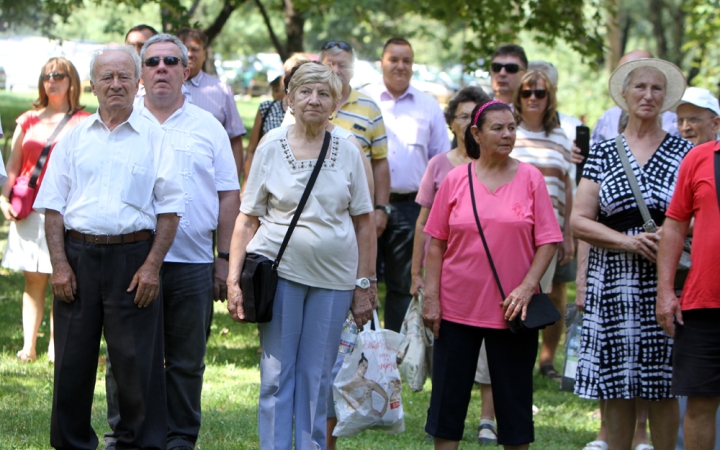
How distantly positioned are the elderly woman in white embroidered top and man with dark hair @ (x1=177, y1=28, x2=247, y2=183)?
8.31 feet

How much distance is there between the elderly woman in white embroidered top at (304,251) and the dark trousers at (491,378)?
0.52 m

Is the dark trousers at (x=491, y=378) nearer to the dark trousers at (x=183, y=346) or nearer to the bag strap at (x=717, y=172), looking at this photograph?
the bag strap at (x=717, y=172)

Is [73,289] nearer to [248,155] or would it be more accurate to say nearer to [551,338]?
[248,155]

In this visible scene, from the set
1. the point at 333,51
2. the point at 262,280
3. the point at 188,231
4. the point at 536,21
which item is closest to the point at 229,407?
the point at 188,231

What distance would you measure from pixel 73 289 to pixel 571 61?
99.7 feet

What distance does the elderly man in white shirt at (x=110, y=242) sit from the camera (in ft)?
15.3

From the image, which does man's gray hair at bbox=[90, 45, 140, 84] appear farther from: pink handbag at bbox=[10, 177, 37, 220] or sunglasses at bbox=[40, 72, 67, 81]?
pink handbag at bbox=[10, 177, 37, 220]

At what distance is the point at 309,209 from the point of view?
184 inches

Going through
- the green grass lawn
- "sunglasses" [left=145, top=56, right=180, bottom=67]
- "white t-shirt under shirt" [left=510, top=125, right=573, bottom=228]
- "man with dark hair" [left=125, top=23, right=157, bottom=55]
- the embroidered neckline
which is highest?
"man with dark hair" [left=125, top=23, right=157, bottom=55]

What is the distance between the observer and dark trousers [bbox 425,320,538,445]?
195 inches

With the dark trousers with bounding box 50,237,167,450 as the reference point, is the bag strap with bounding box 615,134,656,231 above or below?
above

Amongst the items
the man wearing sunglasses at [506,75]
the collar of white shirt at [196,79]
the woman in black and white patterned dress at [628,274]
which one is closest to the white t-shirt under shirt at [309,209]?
the woman in black and white patterned dress at [628,274]

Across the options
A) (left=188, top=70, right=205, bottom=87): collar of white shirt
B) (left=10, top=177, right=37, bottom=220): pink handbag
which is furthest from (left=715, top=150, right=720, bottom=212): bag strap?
(left=10, top=177, right=37, bottom=220): pink handbag

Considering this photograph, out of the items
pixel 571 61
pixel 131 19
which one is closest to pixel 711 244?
pixel 571 61
